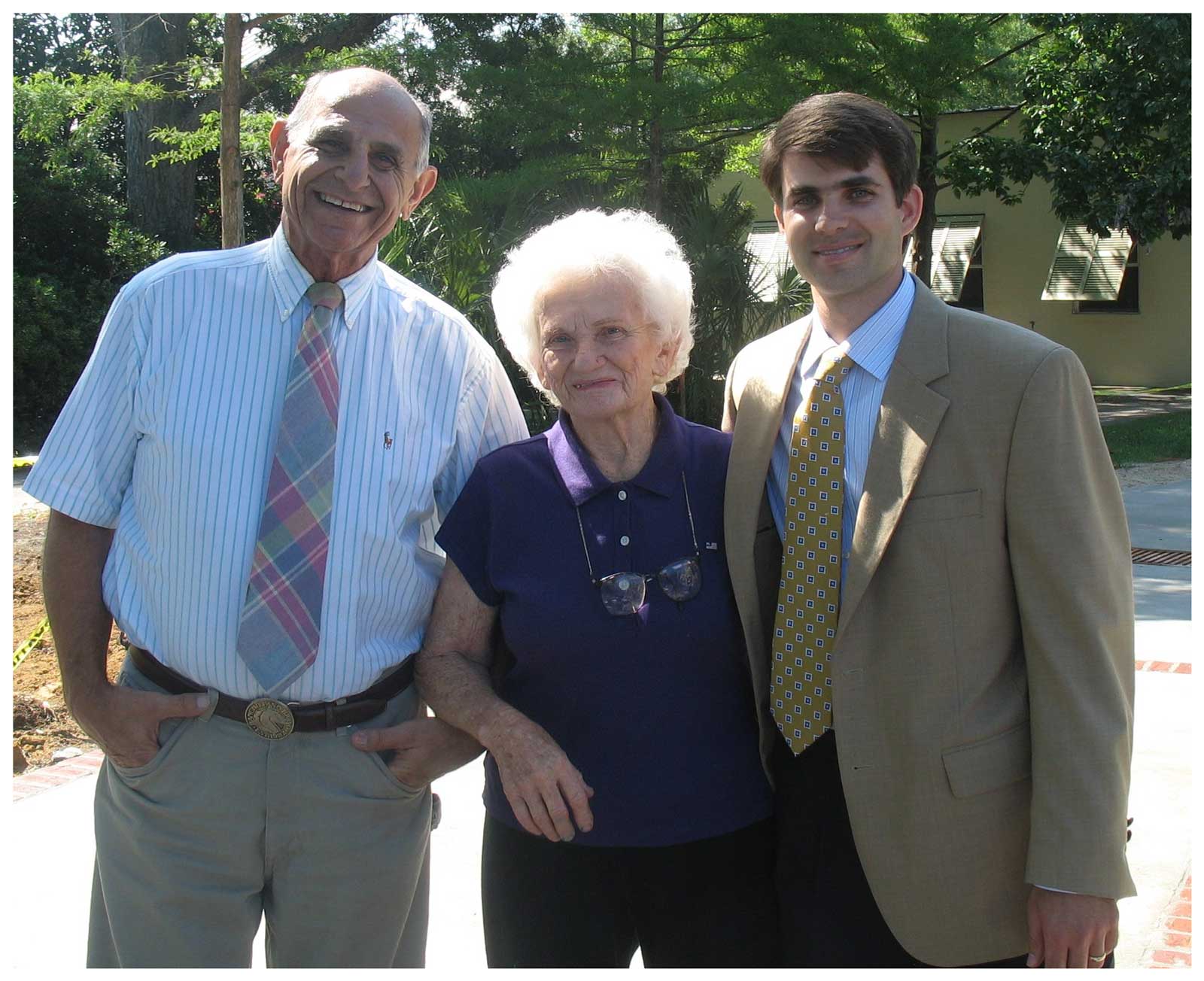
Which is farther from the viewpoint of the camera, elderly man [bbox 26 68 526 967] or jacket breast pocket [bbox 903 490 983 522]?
elderly man [bbox 26 68 526 967]

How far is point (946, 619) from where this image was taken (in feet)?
6.68

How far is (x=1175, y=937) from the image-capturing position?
333 centimetres

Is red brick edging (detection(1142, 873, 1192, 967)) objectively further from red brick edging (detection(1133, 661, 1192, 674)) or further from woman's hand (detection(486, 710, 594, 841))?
red brick edging (detection(1133, 661, 1192, 674))

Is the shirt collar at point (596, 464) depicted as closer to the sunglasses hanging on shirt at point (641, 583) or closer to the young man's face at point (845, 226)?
the sunglasses hanging on shirt at point (641, 583)

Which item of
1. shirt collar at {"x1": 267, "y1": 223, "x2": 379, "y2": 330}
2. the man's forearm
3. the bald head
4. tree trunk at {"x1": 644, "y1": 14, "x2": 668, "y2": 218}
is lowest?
the man's forearm

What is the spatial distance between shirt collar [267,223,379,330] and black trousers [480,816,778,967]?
112 cm

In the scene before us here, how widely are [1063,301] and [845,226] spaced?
77.2 feet

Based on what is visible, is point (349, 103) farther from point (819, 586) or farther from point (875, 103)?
point (819, 586)

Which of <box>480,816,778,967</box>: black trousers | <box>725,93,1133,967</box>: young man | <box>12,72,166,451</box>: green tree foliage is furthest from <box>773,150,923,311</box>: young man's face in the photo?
<box>12,72,166,451</box>: green tree foliage

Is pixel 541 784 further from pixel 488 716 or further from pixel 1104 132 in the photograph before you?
pixel 1104 132

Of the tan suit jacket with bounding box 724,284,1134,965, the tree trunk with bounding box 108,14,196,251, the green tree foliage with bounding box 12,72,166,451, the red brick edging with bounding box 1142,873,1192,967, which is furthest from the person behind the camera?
the green tree foliage with bounding box 12,72,166,451

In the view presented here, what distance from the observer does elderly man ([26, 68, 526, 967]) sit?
2236mm

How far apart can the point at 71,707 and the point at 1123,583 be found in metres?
2.05

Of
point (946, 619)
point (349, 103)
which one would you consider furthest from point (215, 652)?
point (946, 619)
